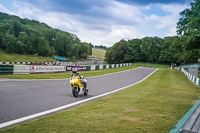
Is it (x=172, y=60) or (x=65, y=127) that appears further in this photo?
(x=172, y=60)

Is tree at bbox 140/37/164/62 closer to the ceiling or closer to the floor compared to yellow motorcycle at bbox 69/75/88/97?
closer to the ceiling

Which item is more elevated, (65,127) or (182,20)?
(182,20)

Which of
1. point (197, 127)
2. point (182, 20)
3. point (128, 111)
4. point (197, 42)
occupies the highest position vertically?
point (182, 20)

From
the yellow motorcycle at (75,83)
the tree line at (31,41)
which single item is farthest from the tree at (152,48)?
the yellow motorcycle at (75,83)

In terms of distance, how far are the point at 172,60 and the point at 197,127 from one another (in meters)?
108

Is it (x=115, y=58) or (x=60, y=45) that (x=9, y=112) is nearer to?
(x=115, y=58)

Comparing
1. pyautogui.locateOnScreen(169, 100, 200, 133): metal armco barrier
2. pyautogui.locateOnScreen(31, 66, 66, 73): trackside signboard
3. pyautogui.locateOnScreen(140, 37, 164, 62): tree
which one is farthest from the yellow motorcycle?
pyautogui.locateOnScreen(140, 37, 164, 62): tree

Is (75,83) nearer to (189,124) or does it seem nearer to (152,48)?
(189,124)

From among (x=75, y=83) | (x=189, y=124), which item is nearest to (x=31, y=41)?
(x=75, y=83)

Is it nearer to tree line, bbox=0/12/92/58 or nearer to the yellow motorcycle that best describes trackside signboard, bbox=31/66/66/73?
the yellow motorcycle

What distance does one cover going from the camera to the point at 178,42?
36812 millimetres

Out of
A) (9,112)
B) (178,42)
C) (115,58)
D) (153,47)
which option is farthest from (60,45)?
(9,112)

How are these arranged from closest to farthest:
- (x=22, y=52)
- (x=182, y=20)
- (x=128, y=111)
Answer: (x=128, y=111)
(x=182, y=20)
(x=22, y=52)

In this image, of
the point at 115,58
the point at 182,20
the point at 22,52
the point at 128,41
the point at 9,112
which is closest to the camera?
the point at 9,112
